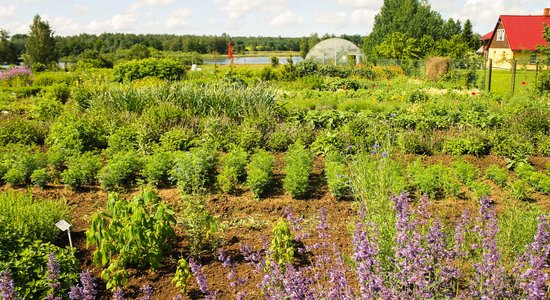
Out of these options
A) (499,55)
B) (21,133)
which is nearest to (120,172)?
(21,133)

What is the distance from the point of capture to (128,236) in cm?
402

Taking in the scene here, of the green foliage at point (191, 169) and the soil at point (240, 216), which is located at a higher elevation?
the green foliage at point (191, 169)

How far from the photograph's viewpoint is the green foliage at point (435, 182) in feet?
18.8

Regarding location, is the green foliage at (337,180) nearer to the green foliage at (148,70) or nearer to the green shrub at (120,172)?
the green shrub at (120,172)

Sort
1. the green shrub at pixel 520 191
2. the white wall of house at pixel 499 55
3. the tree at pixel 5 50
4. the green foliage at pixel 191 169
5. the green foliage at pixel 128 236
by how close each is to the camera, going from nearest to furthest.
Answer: the green foliage at pixel 128 236, the green shrub at pixel 520 191, the green foliage at pixel 191 169, the white wall of house at pixel 499 55, the tree at pixel 5 50

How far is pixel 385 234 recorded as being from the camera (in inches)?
146

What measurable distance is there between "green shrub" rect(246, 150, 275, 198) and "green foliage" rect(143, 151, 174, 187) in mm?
1133

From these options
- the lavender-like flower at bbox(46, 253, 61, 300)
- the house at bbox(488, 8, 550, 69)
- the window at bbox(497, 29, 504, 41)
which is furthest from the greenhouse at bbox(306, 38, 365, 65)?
the lavender-like flower at bbox(46, 253, 61, 300)

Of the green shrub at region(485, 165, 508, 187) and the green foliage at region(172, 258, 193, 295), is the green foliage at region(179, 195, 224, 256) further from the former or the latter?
the green shrub at region(485, 165, 508, 187)

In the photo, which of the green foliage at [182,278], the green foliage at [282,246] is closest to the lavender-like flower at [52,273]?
the green foliage at [182,278]

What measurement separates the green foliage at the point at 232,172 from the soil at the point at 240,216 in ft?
0.47

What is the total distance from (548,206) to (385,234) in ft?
9.82

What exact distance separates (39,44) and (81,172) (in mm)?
39401

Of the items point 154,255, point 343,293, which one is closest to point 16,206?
point 154,255
